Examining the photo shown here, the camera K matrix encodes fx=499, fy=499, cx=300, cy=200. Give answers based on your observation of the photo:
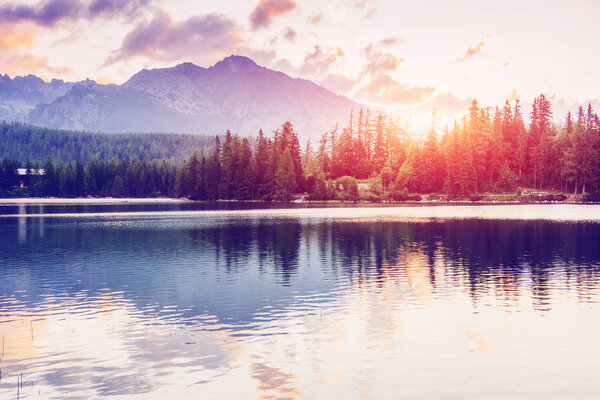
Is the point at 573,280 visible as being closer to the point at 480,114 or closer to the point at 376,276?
the point at 376,276

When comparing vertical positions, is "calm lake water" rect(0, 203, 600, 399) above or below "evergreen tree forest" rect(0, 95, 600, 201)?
below

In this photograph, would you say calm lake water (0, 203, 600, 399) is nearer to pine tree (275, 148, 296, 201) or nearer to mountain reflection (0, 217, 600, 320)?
mountain reflection (0, 217, 600, 320)

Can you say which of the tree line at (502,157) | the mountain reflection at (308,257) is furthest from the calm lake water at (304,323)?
the tree line at (502,157)

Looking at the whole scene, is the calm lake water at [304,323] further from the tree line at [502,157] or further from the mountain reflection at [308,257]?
the tree line at [502,157]

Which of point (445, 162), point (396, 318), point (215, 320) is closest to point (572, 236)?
point (396, 318)

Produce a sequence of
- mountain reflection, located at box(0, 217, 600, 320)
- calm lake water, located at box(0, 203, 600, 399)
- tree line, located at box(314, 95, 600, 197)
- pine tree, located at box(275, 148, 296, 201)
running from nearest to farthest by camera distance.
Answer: calm lake water, located at box(0, 203, 600, 399) < mountain reflection, located at box(0, 217, 600, 320) < tree line, located at box(314, 95, 600, 197) < pine tree, located at box(275, 148, 296, 201)

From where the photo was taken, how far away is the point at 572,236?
63375mm

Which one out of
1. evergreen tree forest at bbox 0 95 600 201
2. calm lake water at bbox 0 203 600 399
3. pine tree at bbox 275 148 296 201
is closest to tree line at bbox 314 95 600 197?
evergreen tree forest at bbox 0 95 600 201

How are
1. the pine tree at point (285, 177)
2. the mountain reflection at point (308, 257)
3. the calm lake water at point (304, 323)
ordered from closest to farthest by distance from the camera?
the calm lake water at point (304, 323) → the mountain reflection at point (308, 257) → the pine tree at point (285, 177)

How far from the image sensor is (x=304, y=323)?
2488 cm

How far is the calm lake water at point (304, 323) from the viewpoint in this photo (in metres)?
17.3

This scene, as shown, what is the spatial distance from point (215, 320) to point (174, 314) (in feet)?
9.39

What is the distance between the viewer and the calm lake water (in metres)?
17.3

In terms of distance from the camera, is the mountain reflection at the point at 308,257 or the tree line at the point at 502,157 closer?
the mountain reflection at the point at 308,257
